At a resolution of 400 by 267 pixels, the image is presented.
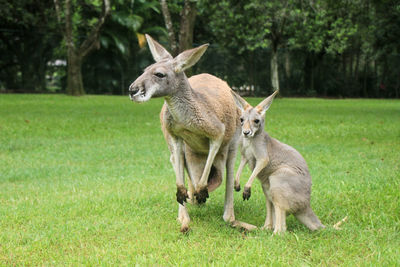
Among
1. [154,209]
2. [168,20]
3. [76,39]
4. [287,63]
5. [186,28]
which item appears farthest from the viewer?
[287,63]

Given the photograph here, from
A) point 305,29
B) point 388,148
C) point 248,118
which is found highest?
point 305,29

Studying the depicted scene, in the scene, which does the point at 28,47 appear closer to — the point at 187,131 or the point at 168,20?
the point at 168,20

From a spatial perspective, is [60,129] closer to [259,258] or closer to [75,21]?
[259,258]

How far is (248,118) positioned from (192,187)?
1.25 m

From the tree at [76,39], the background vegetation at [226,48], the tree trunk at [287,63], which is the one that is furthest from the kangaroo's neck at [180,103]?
the tree trunk at [287,63]

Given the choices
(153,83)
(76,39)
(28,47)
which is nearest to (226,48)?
(76,39)

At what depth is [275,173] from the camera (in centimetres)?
421

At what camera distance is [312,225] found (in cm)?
422

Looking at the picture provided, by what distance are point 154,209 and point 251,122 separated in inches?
Result: 66.6

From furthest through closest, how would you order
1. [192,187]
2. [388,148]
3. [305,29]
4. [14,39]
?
[14,39], [305,29], [388,148], [192,187]

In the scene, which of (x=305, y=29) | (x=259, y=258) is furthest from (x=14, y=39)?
(x=259, y=258)

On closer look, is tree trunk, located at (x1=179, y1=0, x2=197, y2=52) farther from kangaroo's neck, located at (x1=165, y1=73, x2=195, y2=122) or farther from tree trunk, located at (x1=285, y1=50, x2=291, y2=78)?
kangaroo's neck, located at (x1=165, y1=73, x2=195, y2=122)

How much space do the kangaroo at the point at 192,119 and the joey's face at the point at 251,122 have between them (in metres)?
0.33

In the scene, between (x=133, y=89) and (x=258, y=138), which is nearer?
(x=133, y=89)
